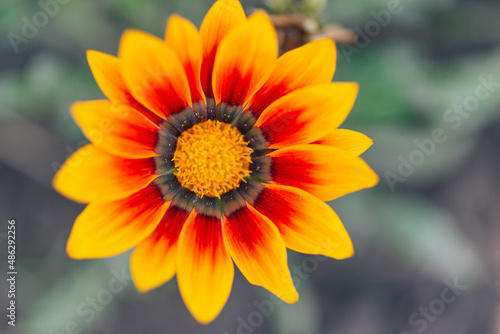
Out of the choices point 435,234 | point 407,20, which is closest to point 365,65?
point 407,20

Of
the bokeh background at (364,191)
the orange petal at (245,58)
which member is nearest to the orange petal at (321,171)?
the orange petal at (245,58)

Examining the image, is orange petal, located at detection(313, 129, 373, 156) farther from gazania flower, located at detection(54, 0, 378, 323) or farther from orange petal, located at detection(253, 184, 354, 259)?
orange petal, located at detection(253, 184, 354, 259)

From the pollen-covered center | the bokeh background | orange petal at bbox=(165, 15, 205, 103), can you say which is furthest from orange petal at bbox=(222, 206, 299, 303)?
the bokeh background

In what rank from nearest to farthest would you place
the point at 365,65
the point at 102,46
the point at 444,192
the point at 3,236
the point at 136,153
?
1. the point at 136,153
2. the point at 365,65
3. the point at 102,46
4. the point at 3,236
5. the point at 444,192

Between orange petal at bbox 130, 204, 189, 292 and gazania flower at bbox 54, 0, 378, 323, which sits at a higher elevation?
gazania flower at bbox 54, 0, 378, 323

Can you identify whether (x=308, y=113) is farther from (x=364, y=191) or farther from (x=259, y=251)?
(x=364, y=191)

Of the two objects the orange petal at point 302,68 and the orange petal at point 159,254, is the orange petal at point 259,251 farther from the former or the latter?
the orange petal at point 302,68

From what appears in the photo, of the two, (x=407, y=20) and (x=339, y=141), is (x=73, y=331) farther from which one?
(x=407, y=20)
